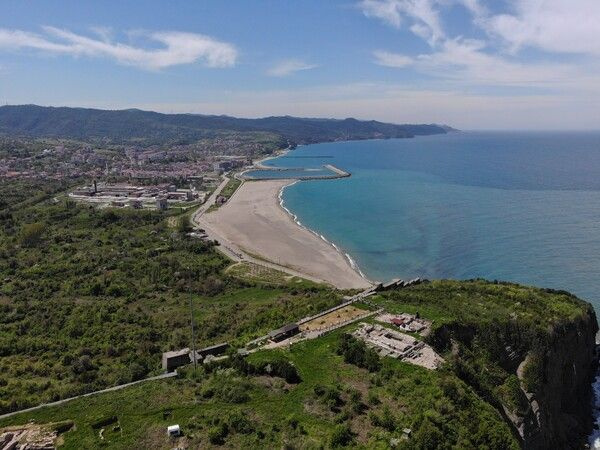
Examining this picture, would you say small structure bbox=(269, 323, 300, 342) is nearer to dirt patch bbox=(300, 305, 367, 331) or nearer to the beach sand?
dirt patch bbox=(300, 305, 367, 331)

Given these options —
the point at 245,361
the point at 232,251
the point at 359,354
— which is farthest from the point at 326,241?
the point at 245,361

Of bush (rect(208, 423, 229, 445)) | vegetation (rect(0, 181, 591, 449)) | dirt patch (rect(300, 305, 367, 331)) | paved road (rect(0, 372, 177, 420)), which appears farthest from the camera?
dirt patch (rect(300, 305, 367, 331))

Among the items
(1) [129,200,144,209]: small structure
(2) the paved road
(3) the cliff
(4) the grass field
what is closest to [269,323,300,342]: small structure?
(4) the grass field

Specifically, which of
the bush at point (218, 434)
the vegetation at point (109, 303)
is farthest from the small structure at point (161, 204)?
the bush at point (218, 434)

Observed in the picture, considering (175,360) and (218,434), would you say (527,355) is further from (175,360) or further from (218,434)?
(175,360)

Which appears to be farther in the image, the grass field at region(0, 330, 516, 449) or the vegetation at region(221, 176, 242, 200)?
the vegetation at region(221, 176, 242, 200)

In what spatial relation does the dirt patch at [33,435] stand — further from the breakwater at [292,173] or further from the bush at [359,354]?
the breakwater at [292,173]

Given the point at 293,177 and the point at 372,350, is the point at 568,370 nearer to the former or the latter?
the point at 372,350
